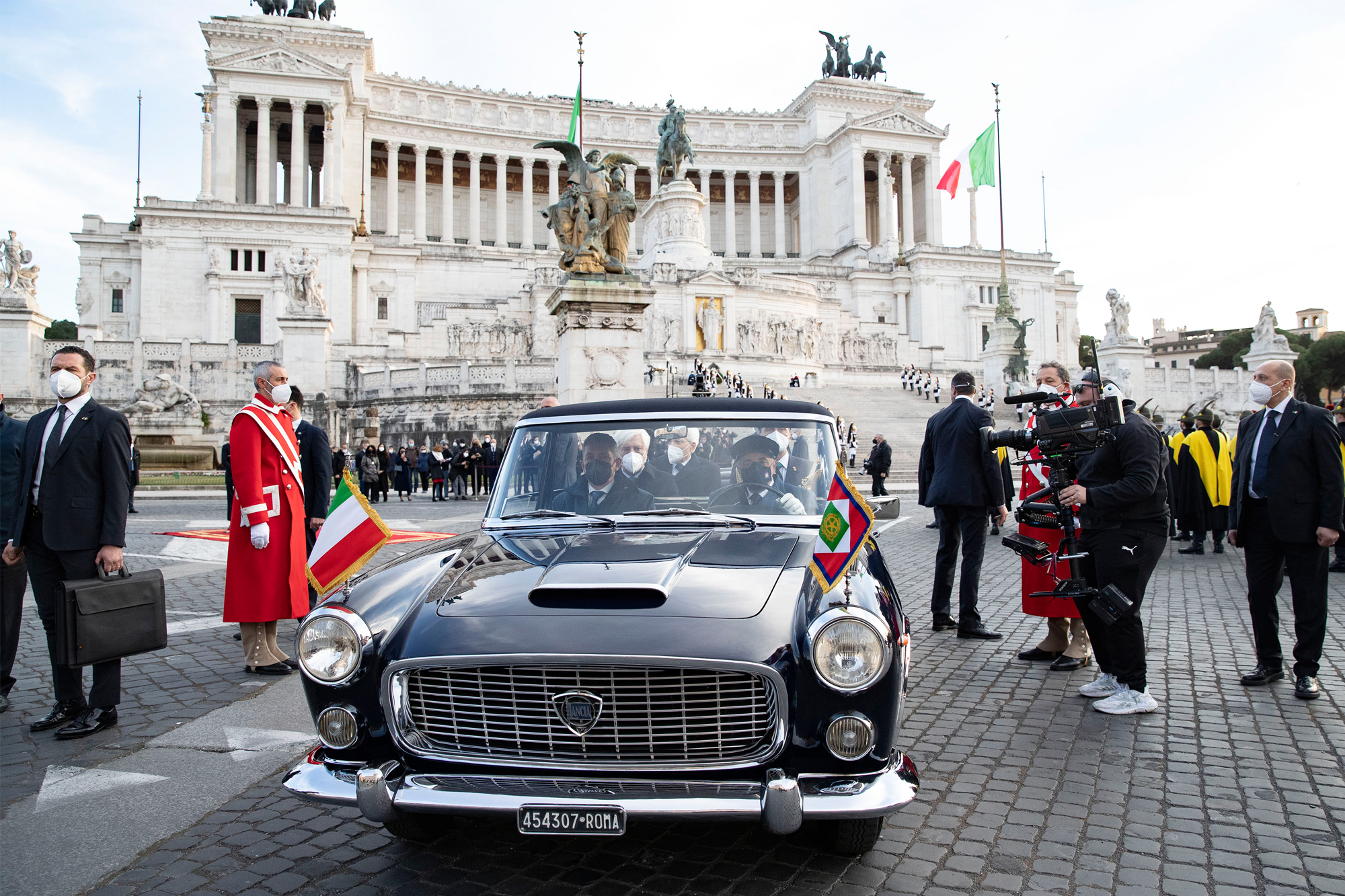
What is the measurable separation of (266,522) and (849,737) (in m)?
4.35

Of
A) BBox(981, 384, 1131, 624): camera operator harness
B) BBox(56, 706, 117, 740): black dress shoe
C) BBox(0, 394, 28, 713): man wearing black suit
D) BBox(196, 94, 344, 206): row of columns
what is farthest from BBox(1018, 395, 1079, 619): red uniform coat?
BBox(196, 94, 344, 206): row of columns

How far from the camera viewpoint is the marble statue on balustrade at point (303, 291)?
99.7 ft

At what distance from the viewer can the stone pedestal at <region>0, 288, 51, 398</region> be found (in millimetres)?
32594

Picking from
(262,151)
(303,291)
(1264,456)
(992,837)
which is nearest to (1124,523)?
(1264,456)

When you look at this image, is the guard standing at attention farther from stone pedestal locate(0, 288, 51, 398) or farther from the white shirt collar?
stone pedestal locate(0, 288, 51, 398)

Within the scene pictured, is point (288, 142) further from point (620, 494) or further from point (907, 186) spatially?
point (620, 494)

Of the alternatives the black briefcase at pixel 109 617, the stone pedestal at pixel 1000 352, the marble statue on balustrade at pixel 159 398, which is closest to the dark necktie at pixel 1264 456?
the black briefcase at pixel 109 617

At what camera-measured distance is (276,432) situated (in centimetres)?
608

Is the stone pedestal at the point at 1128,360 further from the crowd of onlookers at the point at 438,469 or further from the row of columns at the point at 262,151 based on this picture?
the row of columns at the point at 262,151

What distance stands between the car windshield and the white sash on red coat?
7.79ft

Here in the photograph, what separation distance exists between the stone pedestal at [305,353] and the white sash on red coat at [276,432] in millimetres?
26261

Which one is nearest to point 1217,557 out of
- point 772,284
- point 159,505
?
point 159,505

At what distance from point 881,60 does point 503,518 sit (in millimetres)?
87794

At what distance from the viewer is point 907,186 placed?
73000 mm
